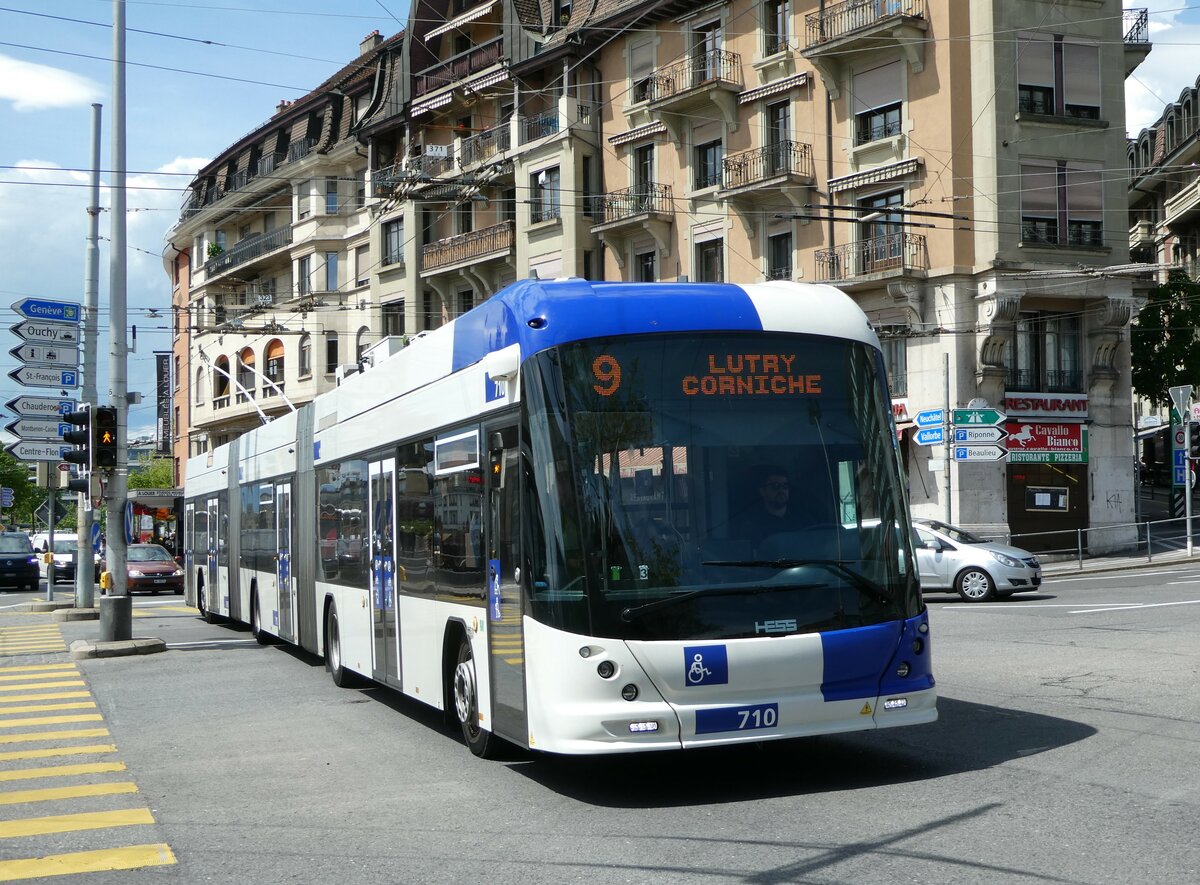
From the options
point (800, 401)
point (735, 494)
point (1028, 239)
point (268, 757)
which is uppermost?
point (1028, 239)

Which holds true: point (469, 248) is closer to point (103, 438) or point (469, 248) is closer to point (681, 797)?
point (103, 438)

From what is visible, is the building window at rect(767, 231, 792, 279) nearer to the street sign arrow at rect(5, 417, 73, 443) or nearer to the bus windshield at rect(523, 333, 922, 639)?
the street sign arrow at rect(5, 417, 73, 443)

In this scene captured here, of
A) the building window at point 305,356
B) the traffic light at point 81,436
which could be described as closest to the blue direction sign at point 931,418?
the traffic light at point 81,436

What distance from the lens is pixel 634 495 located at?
8.02 meters

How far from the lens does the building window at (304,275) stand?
5697 cm

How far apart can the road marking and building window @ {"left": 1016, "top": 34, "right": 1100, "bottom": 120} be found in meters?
27.6

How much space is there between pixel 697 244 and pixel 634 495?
31899 millimetres

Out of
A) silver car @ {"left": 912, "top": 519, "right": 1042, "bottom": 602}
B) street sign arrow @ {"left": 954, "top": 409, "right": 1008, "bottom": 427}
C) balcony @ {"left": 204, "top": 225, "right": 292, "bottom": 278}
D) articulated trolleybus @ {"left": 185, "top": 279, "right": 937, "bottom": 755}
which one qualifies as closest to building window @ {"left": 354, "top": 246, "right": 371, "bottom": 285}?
balcony @ {"left": 204, "top": 225, "right": 292, "bottom": 278}

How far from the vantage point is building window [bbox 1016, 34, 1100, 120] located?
33.8m

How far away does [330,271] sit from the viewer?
185ft

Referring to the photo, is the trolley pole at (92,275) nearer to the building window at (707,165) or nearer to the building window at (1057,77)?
the building window at (707,165)

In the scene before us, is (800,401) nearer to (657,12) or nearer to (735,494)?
(735,494)

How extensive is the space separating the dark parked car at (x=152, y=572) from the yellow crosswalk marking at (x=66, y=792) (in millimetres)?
29720

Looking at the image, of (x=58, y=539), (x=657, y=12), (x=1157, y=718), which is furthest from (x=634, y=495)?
(x=58, y=539)
